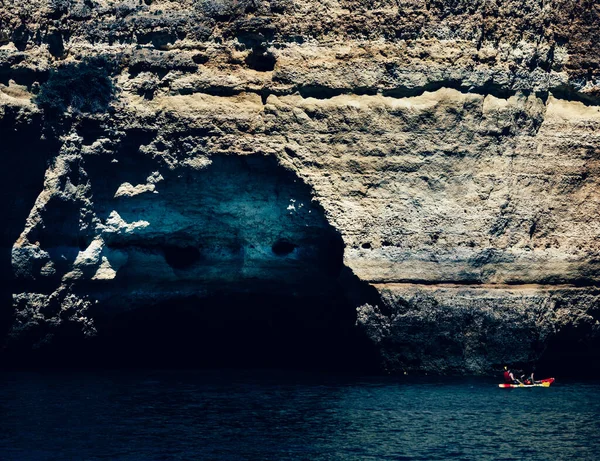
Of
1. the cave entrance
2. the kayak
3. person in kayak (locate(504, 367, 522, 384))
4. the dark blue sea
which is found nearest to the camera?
the dark blue sea

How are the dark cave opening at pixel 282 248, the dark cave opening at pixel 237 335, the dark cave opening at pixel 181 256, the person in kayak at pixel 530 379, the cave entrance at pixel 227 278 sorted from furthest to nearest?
the dark cave opening at pixel 237 335, the dark cave opening at pixel 181 256, the dark cave opening at pixel 282 248, the cave entrance at pixel 227 278, the person in kayak at pixel 530 379

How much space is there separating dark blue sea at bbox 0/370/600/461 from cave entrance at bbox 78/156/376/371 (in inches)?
56.6

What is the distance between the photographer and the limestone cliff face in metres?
32.0

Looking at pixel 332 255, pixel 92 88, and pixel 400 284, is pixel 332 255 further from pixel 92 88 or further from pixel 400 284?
pixel 92 88

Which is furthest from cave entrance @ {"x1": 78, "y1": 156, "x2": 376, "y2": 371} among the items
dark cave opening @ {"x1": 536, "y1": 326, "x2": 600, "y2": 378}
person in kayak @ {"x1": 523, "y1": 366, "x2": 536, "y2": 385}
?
dark cave opening @ {"x1": 536, "y1": 326, "x2": 600, "y2": 378}

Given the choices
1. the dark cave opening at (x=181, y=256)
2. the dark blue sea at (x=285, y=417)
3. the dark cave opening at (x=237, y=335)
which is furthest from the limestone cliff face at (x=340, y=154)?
the dark blue sea at (x=285, y=417)

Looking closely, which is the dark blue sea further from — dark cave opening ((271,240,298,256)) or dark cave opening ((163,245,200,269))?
dark cave opening ((271,240,298,256))

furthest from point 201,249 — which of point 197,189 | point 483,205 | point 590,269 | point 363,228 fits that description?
point 590,269

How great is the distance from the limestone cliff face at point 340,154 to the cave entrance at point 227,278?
9 centimetres

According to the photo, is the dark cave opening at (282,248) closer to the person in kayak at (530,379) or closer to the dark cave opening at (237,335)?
the dark cave opening at (237,335)

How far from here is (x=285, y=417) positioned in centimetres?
2730

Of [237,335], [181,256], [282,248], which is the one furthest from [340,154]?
[237,335]

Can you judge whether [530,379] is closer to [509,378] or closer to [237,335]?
[509,378]

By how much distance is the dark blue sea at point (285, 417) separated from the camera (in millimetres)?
24141
